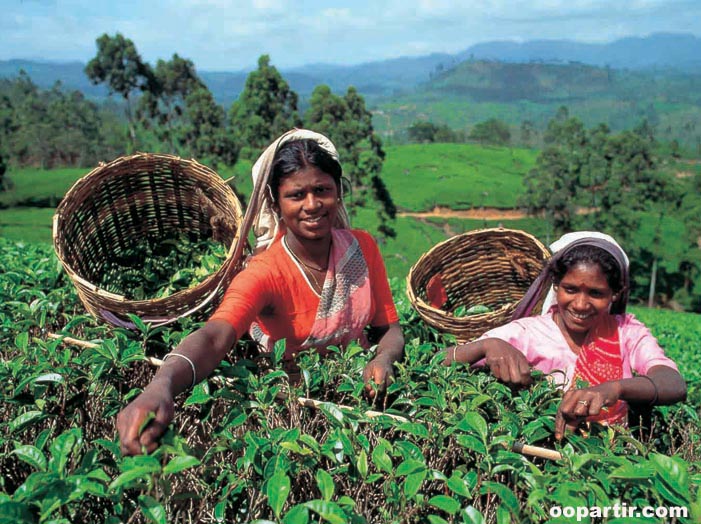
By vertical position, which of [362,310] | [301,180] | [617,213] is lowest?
[617,213]

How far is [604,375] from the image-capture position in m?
2.24

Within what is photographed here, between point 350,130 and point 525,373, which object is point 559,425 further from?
point 350,130

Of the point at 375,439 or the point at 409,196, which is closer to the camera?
the point at 375,439

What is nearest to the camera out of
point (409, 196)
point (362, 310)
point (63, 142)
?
point (362, 310)

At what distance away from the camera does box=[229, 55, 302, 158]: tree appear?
69.4 ft

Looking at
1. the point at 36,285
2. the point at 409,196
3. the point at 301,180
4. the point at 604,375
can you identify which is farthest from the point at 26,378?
the point at 409,196

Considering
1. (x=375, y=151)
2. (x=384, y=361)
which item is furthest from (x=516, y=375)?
(x=375, y=151)

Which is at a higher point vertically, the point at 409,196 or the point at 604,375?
the point at 604,375

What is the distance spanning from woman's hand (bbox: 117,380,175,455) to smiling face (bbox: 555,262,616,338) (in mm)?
1521

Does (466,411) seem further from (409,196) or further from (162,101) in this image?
(409,196)

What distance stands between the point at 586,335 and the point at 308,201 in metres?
1.22

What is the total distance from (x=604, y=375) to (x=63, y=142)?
5881 cm

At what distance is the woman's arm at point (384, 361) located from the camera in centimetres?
181

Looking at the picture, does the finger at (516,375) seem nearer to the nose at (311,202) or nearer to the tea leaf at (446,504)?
the tea leaf at (446,504)
